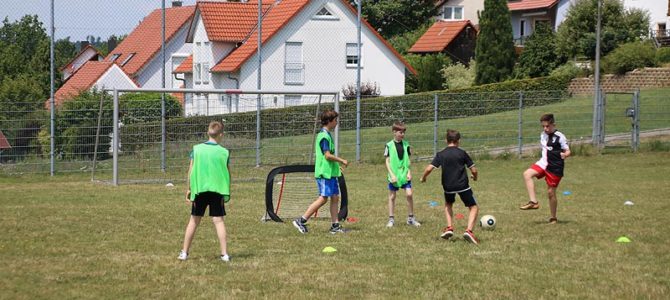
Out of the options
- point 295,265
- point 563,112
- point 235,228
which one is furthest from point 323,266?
point 563,112

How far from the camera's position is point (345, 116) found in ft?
91.6

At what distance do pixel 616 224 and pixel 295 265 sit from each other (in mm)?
5960

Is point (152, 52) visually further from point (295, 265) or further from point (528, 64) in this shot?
point (295, 265)

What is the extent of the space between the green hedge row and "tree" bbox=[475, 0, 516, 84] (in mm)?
11620

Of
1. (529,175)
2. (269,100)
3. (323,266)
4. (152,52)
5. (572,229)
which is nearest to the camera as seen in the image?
(323,266)

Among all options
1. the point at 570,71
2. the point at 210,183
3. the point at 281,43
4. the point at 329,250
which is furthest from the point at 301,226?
the point at 570,71

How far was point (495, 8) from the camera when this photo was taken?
47.9 metres

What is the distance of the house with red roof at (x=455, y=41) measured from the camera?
184 ft

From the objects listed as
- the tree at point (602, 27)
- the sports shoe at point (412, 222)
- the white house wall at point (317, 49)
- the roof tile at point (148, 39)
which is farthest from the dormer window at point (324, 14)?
the sports shoe at point (412, 222)

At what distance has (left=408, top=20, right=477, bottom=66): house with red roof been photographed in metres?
56.0

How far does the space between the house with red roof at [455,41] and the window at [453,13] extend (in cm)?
1156

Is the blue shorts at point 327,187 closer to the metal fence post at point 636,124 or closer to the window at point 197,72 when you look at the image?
the metal fence post at point 636,124

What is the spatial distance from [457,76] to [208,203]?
128 feet

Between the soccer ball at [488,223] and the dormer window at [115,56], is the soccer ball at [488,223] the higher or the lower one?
the lower one
